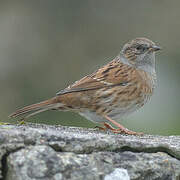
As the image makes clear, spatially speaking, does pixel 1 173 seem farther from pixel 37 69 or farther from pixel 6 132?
pixel 37 69

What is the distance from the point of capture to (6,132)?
371 cm

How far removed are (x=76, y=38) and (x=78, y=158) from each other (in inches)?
334

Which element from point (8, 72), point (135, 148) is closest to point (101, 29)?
point (8, 72)

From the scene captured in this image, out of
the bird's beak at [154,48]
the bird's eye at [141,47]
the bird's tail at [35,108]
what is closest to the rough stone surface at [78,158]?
the bird's tail at [35,108]

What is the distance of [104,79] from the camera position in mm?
6043

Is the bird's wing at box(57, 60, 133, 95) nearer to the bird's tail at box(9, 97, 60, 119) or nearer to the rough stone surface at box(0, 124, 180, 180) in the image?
the bird's tail at box(9, 97, 60, 119)

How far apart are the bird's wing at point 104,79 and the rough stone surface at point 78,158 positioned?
1797 mm

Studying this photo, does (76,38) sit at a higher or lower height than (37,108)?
higher

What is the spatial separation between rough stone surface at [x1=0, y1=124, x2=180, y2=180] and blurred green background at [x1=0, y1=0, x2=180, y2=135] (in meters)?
6.88

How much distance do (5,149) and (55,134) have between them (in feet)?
1.33

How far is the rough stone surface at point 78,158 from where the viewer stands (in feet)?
11.5

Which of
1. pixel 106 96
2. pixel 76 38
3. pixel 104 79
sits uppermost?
pixel 76 38

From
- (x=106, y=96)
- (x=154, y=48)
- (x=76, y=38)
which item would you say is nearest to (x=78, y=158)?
(x=106, y=96)

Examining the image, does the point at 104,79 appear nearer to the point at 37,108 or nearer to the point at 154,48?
the point at 154,48
